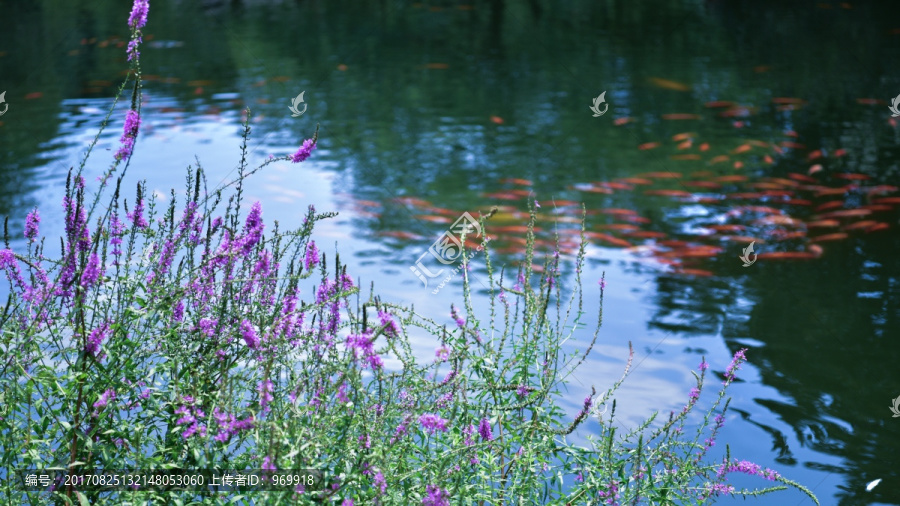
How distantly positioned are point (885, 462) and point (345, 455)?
241cm

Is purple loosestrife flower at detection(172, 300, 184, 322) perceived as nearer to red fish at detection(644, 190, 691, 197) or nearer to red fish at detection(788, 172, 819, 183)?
red fish at detection(644, 190, 691, 197)

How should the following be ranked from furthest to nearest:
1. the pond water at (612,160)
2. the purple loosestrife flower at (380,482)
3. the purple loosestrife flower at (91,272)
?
the pond water at (612,160) < the purple loosestrife flower at (91,272) < the purple loosestrife flower at (380,482)

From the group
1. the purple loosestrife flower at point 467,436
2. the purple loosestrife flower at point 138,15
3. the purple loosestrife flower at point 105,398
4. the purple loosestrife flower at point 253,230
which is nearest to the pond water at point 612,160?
the purple loosestrife flower at point 467,436

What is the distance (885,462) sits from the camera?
142 inches

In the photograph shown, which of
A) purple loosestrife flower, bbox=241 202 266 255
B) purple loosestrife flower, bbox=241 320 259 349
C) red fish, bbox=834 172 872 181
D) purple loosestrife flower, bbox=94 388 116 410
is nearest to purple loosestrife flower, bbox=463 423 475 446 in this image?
purple loosestrife flower, bbox=241 320 259 349

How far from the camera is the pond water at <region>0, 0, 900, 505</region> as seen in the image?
4316 millimetres

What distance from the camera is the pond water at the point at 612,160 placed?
4.32 m

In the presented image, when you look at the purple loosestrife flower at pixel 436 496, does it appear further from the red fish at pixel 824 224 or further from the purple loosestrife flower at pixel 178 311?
the red fish at pixel 824 224

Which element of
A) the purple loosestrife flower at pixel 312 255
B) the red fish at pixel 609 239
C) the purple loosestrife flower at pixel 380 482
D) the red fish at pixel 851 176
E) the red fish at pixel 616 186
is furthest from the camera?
the red fish at pixel 851 176

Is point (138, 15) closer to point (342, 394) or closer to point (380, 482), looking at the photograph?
point (342, 394)

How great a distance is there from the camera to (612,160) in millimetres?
7266

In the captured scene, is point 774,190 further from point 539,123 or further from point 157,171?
point 157,171

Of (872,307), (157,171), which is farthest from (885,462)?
(157,171)

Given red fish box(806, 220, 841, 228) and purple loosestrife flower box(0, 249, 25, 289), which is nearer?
purple loosestrife flower box(0, 249, 25, 289)
